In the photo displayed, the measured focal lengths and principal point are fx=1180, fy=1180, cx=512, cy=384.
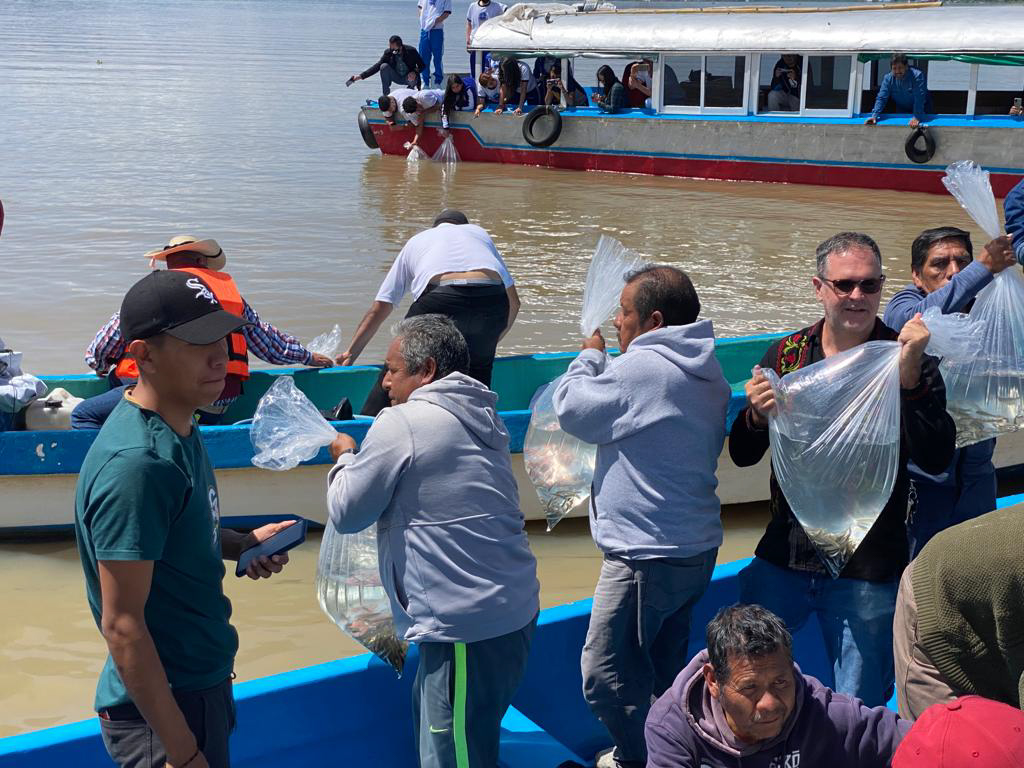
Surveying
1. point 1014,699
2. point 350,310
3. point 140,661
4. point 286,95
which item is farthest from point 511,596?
point 286,95

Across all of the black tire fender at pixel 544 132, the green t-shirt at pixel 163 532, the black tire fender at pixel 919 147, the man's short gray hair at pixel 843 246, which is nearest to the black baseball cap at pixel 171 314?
the green t-shirt at pixel 163 532

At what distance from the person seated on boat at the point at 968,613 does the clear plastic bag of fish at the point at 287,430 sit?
156 centimetres

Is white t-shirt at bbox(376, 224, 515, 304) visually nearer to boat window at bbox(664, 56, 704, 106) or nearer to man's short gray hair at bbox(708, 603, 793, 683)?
man's short gray hair at bbox(708, 603, 793, 683)

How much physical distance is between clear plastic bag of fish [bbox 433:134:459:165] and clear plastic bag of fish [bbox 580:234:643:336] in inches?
582

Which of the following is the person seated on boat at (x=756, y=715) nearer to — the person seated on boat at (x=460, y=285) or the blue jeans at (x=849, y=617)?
the blue jeans at (x=849, y=617)

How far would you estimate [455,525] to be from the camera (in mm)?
2613

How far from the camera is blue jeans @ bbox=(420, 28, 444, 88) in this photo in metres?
18.1

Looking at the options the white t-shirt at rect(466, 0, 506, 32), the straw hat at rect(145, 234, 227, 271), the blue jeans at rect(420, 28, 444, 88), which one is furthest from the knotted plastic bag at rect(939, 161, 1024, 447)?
the white t-shirt at rect(466, 0, 506, 32)

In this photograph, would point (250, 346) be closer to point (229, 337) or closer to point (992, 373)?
point (229, 337)

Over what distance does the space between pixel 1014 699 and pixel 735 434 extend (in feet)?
3.65

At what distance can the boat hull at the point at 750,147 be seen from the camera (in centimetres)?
1486

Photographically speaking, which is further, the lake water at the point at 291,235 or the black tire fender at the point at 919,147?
the black tire fender at the point at 919,147

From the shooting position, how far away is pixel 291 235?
45.2 feet

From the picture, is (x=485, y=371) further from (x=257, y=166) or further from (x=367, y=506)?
(x=257, y=166)
